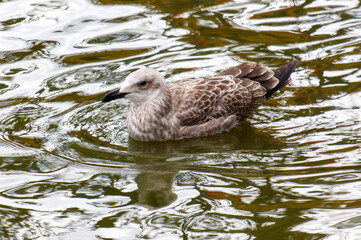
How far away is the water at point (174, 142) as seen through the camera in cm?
659

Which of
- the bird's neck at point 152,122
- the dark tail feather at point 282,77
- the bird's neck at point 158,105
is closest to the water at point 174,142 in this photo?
the bird's neck at point 152,122

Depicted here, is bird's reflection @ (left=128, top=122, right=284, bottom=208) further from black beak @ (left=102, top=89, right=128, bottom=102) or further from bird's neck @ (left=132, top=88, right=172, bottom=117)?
black beak @ (left=102, top=89, right=128, bottom=102)

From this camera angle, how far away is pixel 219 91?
8.81 metres

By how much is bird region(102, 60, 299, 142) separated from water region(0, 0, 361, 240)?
173 millimetres

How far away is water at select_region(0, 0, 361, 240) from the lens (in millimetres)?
6586

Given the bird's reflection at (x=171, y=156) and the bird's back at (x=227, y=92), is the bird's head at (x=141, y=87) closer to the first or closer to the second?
the bird's back at (x=227, y=92)

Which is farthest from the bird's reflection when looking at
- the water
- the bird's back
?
the bird's back

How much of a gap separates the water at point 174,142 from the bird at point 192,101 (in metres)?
0.17

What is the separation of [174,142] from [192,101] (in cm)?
56

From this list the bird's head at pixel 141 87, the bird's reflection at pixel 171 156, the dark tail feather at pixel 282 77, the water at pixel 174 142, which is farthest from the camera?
the dark tail feather at pixel 282 77

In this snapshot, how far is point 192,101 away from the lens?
28.5ft

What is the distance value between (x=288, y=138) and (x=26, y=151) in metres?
3.06

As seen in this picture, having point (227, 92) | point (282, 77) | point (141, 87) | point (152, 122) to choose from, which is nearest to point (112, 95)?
point (141, 87)

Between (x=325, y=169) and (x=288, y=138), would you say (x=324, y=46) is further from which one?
(x=325, y=169)
